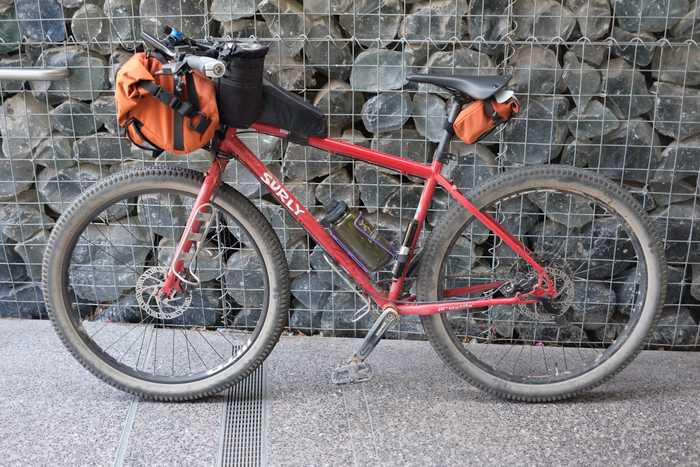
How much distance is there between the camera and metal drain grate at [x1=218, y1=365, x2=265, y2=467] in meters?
2.09

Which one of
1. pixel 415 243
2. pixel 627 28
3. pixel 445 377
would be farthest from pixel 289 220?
pixel 627 28

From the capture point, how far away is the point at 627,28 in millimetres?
2438

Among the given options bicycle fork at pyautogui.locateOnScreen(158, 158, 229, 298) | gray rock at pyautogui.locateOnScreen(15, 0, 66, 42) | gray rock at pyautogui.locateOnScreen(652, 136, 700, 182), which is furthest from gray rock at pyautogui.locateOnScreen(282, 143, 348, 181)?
gray rock at pyautogui.locateOnScreen(652, 136, 700, 182)

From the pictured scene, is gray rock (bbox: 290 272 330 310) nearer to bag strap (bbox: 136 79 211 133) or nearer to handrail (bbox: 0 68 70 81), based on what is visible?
bag strap (bbox: 136 79 211 133)

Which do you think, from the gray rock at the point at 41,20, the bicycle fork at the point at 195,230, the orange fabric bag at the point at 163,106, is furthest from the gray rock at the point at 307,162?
the gray rock at the point at 41,20

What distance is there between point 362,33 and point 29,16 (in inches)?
48.8

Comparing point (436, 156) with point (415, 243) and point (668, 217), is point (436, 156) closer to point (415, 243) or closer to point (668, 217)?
point (415, 243)

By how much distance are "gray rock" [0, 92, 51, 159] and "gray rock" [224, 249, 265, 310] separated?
89cm

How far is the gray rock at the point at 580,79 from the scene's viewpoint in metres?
2.48

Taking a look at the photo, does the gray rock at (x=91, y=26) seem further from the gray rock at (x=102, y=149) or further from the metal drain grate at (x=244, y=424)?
the metal drain grate at (x=244, y=424)

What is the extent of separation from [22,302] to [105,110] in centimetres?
94

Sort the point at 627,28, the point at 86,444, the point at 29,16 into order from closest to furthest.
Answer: the point at 86,444
the point at 627,28
the point at 29,16

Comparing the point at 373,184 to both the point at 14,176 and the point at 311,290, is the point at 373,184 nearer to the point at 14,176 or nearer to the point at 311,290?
the point at 311,290

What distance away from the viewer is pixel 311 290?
2.82 meters
